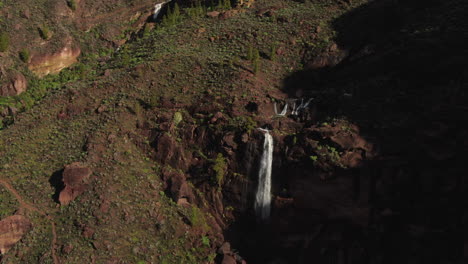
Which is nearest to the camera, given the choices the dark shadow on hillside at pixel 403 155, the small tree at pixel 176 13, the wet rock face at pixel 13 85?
the dark shadow on hillside at pixel 403 155

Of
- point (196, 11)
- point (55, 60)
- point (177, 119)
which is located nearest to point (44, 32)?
point (55, 60)

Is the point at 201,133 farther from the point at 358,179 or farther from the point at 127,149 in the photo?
the point at 358,179

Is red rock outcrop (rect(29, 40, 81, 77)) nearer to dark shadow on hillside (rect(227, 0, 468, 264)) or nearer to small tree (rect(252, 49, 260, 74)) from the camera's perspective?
small tree (rect(252, 49, 260, 74))

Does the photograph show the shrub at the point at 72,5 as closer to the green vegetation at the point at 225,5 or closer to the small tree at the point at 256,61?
the green vegetation at the point at 225,5

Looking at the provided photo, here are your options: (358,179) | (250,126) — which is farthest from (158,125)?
(358,179)

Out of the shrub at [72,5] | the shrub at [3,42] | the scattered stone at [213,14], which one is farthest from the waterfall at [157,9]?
the shrub at [3,42]

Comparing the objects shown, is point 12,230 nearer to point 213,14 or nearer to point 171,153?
point 171,153
